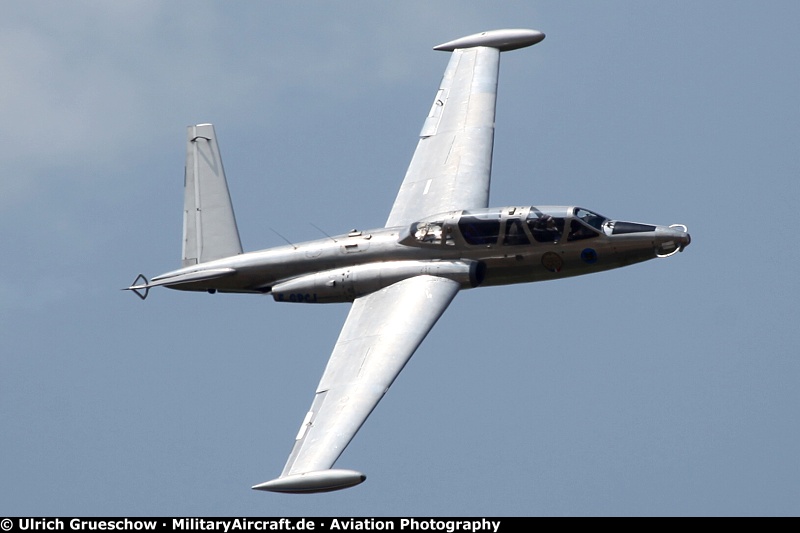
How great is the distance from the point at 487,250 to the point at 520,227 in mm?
1415

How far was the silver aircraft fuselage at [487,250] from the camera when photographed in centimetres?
5791

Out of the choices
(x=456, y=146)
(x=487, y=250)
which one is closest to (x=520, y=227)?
(x=487, y=250)

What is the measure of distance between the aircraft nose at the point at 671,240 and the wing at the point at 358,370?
7.25m

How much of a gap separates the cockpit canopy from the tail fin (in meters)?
8.42

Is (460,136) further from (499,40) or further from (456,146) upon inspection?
(499,40)

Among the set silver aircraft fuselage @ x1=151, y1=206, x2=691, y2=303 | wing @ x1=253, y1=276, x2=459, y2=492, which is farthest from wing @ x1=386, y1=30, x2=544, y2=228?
wing @ x1=253, y1=276, x2=459, y2=492

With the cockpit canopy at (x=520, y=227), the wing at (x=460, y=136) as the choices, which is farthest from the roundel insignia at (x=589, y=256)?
the wing at (x=460, y=136)

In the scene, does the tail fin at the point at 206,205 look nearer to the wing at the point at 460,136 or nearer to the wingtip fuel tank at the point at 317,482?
the wing at the point at 460,136

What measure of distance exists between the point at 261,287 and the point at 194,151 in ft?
22.4

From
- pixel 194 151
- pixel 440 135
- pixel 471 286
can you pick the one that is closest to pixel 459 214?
pixel 471 286

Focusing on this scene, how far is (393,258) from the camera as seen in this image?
193 ft

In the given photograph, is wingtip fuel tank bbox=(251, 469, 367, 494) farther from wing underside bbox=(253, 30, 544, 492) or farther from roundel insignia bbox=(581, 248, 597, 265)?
roundel insignia bbox=(581, 248, 597, 265)

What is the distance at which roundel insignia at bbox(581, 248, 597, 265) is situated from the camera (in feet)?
191
